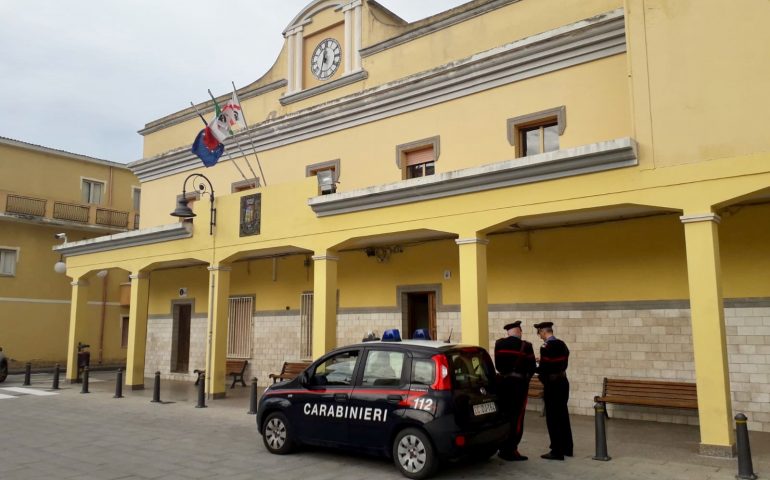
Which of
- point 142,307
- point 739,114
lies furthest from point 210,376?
point 739,114

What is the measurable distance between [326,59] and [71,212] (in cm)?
1634

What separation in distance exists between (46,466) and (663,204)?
29.8 ft

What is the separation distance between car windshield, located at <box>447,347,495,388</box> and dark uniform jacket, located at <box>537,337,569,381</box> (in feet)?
2.33

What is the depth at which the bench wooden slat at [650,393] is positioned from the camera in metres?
10.1

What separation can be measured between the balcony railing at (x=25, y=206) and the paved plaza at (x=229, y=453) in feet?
51.3

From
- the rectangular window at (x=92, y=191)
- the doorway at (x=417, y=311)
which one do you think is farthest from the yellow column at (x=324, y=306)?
the rectangular window at (x=92, y=191)

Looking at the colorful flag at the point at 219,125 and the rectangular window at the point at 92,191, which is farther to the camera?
the rectangular window at the point at 92,191

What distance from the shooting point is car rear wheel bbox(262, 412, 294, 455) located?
8500 millimetres

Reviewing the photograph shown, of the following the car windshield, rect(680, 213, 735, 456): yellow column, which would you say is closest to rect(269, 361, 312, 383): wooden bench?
the car windshield

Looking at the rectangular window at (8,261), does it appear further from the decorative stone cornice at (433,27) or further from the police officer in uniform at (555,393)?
the police officer in uniform at (555,393)

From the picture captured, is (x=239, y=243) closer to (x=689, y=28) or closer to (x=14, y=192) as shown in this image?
(x=689, y=28)

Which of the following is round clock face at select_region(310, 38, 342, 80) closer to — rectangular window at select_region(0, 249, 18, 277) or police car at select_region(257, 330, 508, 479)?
police car at select_region(257, 330, 508, 479)

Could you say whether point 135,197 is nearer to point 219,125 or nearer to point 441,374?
point 219,125

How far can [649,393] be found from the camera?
10633 millimetres
